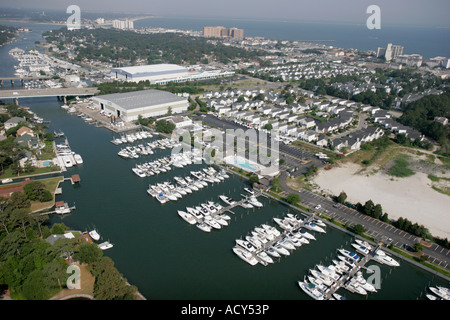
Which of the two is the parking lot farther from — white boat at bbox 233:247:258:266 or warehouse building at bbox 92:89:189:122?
white boat at bbox 233:247:258:266

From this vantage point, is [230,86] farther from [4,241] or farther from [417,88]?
[4,241]

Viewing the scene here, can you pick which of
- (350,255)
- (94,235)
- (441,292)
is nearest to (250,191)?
(350,255)

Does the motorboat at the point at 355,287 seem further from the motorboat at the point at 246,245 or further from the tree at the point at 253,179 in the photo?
the tree at the point at 253,179

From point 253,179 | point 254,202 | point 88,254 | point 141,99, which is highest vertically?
point 141,99

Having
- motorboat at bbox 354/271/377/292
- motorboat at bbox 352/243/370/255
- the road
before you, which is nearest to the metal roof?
the road

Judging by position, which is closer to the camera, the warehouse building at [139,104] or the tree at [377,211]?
the tree at [377,211]

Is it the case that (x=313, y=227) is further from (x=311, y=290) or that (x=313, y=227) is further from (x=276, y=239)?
(x=311, y=290)

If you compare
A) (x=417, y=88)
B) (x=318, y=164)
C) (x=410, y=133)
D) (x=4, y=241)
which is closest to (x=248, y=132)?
(x=318, y=164)

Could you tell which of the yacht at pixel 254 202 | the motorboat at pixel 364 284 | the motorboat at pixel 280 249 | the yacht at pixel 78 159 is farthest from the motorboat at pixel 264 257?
the yacht at pixel 78 159
